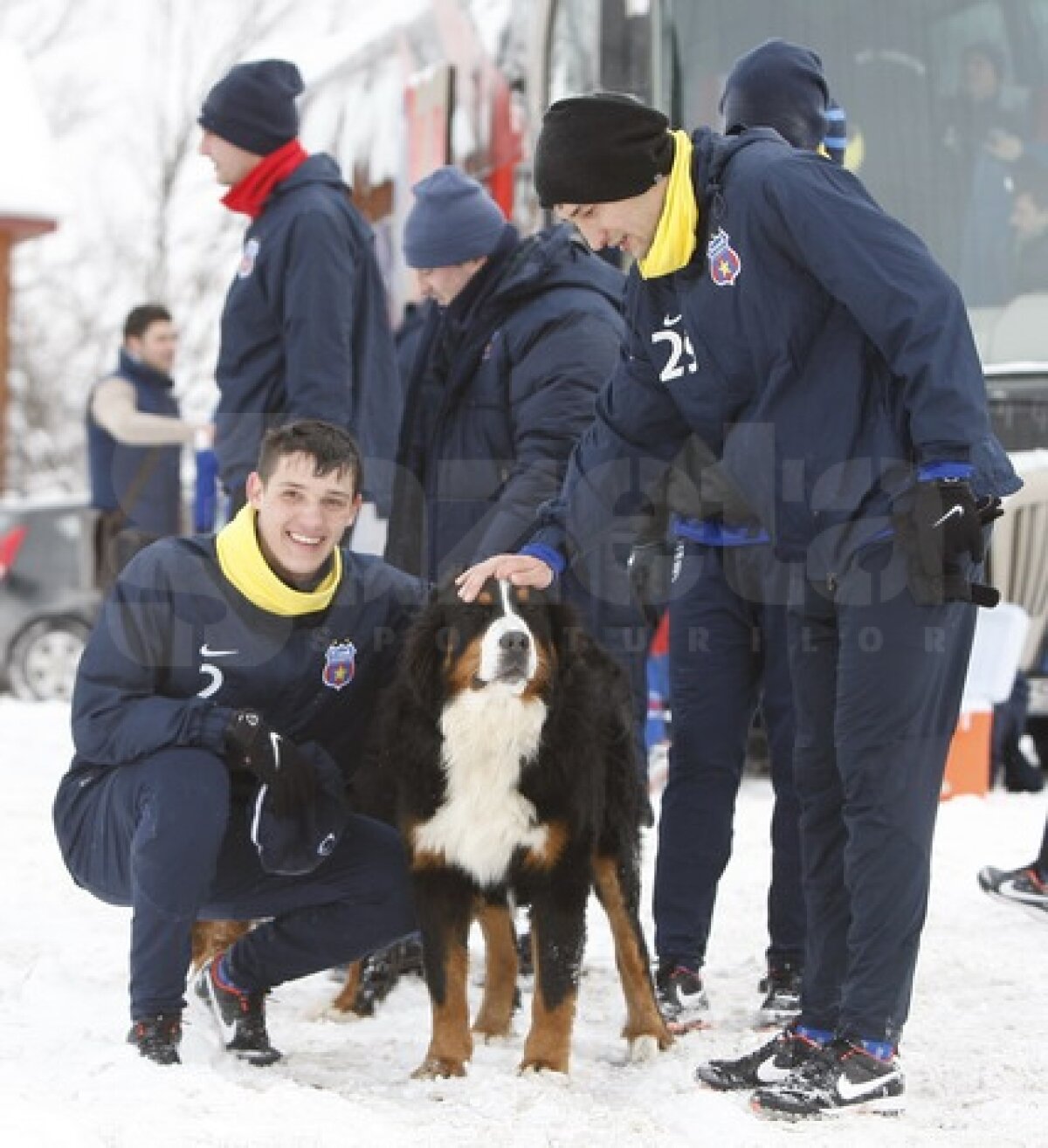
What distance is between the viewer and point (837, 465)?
3.45 metres

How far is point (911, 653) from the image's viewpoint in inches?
135

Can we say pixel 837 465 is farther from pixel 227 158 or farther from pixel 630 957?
pixel 227 158

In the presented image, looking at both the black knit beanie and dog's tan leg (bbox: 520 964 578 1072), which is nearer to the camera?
the black knit beanie

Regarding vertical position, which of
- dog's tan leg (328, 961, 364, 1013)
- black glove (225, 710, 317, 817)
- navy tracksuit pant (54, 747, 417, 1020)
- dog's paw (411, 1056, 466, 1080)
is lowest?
dog's tan leg (328, 961, 364, 1013)

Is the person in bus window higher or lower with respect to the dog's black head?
higher

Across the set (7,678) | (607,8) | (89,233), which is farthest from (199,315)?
(607,8)

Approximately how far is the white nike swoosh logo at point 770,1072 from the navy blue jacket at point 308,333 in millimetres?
2284

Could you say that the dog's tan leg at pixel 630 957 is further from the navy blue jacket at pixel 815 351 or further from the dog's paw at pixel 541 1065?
the navy blue jacket at pixel 815 351

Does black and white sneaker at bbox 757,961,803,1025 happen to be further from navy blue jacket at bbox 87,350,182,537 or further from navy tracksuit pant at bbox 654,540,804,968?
navy blue jacket at bbox 87,350,182,537

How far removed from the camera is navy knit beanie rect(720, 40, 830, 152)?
411 centimetres

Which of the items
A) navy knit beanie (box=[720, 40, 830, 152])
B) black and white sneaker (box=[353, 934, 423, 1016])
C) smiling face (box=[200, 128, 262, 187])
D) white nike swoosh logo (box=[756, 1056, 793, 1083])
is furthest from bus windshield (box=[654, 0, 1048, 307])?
white nike swoosh logo (box=[756, 1056, 793, 1083])

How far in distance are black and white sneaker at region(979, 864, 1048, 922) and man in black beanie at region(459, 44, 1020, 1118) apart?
1522 millimetres

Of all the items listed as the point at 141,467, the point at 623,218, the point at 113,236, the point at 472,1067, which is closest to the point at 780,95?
the point at 623,218

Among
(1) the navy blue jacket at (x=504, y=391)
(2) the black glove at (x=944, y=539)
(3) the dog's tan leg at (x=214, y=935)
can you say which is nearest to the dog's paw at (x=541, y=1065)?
(3) the dog's tan leg at (x=214, y=935)
